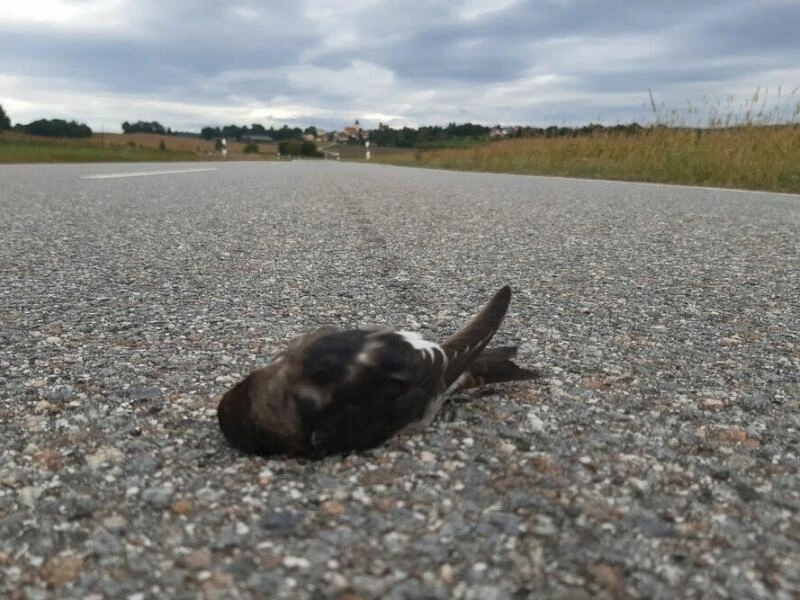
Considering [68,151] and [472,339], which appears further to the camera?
[68,151]

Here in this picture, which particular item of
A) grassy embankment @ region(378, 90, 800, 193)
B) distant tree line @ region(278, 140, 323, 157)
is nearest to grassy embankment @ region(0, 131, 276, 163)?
grassy embankment @ region(378, 90, 800, 193)

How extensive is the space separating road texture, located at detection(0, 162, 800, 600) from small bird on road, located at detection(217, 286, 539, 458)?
0.06m

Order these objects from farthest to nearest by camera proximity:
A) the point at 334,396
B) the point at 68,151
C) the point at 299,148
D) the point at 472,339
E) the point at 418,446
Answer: the point at 299,148, the point at 68,151, the point at 472,339, the point at 418,446, the point at 334,396

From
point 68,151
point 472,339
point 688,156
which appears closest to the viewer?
point 472,339

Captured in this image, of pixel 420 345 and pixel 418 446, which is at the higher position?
pixel 420 345

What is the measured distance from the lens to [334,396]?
152 centimetres

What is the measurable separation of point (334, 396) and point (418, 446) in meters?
0.27

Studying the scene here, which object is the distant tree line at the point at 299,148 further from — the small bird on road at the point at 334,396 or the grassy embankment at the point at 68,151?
the small bird on road at the point at 334,396

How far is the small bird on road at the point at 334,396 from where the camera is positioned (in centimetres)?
153

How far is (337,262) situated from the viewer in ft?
13.8

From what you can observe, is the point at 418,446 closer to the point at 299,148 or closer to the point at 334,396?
the point at 334,396

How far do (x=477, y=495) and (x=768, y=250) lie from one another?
12.9 ft

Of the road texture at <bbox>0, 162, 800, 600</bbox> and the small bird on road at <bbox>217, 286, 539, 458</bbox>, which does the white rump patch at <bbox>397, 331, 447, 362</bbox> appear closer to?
the small bird on road at <bbox>217, 286, 539, 458</bbox>

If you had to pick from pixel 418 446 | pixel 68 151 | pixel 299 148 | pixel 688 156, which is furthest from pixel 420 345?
pixel 299 148
